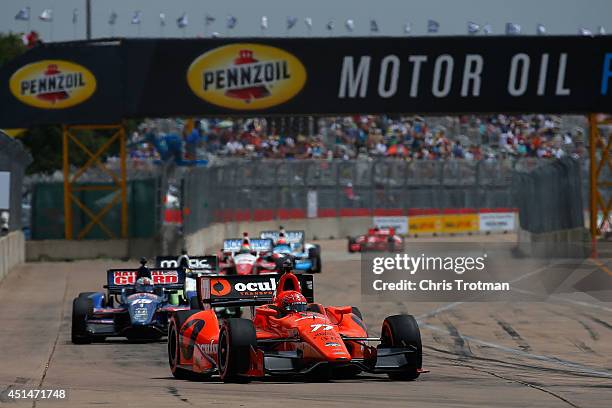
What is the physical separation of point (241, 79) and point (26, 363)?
2091 cm

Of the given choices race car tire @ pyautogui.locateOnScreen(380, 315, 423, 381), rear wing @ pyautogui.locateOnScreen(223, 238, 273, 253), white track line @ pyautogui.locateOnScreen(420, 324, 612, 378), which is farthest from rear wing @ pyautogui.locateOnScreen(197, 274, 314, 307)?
rear wing @ pyautogui.locateOnScreen(223, 238, 273, 253)

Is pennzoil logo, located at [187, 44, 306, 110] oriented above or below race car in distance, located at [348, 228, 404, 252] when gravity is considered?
above

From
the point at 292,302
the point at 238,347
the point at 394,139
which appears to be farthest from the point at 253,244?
the point at 394,139

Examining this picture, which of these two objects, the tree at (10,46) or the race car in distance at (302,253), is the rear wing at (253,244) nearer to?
the race car in distance at (302,253)

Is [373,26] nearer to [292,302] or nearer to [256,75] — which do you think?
[256,75]

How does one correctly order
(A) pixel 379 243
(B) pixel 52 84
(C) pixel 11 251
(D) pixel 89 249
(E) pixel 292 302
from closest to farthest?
(E) pixel 292 302 < (C) pixel 11 251 < (B) pixel 52 84 < (D) pixel 89 249 < (A) pixel 379 243

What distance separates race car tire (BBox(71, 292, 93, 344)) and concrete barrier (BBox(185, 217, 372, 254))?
21.2 m

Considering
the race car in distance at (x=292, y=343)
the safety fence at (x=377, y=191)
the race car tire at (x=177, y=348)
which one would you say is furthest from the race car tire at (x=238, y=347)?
the safety fence at (x=377, y=191)

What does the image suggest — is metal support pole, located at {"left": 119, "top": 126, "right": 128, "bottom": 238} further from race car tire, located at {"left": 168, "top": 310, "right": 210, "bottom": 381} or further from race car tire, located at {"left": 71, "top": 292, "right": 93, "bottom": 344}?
race car tire, located at {"left": 168, "top": 310, "right": 210, "bottom": 381}

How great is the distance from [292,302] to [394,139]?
183ft

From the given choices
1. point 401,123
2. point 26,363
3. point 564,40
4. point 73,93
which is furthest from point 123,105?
point 401,123

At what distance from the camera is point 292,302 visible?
47.9 ft

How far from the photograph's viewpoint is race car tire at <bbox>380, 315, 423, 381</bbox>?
45.7 feet

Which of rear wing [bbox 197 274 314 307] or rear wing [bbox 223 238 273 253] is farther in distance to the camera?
rear wing [bbox 223 238 273 253]
